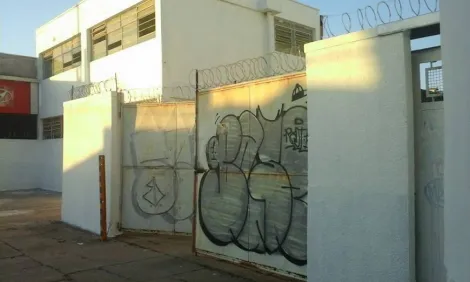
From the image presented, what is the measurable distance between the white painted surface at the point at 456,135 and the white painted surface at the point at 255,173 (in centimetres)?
274

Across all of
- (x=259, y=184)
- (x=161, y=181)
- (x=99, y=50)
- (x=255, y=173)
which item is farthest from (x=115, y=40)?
(x=259, y=184)

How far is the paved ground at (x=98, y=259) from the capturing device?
5.63 m

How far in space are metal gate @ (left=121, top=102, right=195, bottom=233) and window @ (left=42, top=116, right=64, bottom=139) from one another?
10925mm

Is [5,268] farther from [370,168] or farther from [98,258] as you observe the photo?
[370,168]

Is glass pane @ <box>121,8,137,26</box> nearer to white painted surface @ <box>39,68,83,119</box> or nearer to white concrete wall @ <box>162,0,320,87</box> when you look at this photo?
white concrete wall @ <box>162,0,320,87</box>

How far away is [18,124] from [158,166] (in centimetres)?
1384

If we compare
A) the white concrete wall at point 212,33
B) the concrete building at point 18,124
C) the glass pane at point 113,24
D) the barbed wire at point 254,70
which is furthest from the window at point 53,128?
the barbed wire at point 254,70

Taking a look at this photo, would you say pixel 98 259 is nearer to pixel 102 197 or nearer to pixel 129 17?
pixel 102 197

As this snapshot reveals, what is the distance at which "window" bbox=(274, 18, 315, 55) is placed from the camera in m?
16.1

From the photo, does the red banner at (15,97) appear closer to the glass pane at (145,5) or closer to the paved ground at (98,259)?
the glass pane at (145,5)

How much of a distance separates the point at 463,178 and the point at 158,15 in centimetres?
1105

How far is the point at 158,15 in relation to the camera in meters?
12.2

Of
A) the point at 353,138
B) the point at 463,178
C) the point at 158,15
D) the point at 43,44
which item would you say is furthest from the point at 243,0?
the point at 463,178

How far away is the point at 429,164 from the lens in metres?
3.82
